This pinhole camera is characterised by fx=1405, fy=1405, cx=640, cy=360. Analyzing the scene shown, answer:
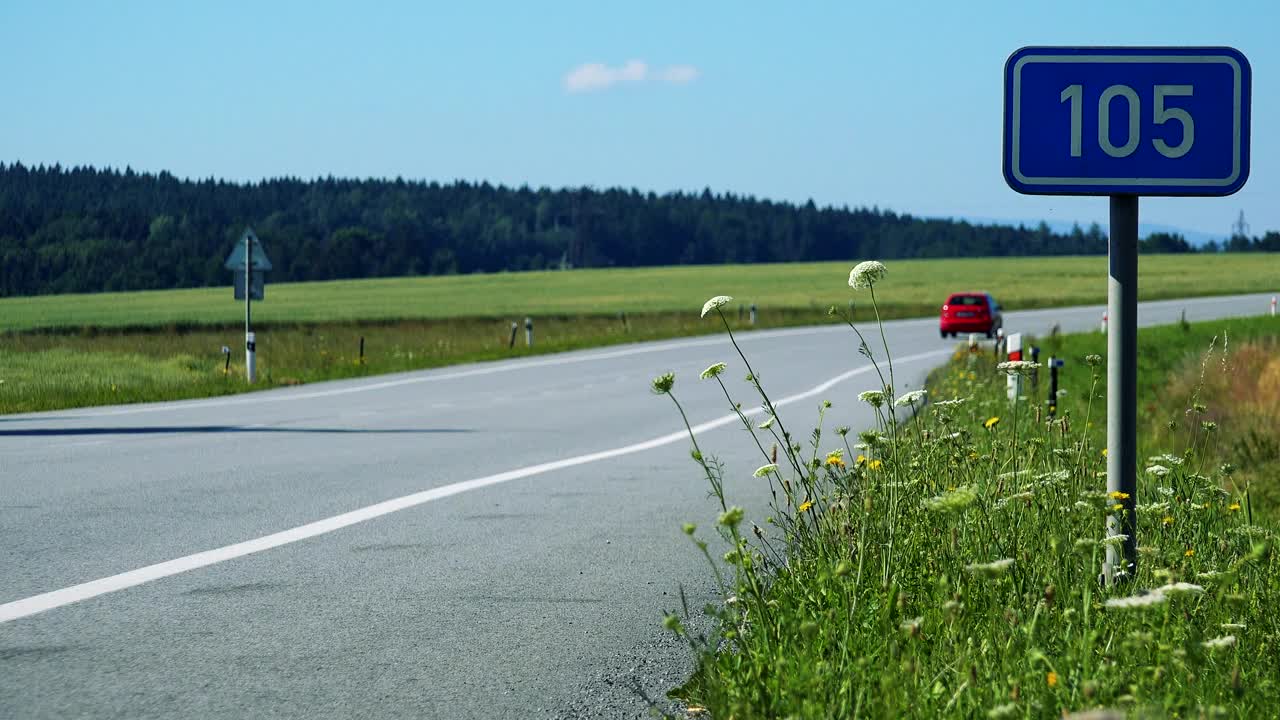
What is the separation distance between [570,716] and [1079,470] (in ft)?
9.65

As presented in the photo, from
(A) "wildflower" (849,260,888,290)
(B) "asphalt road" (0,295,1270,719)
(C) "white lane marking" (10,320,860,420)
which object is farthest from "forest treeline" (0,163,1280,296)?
(A) "wildflower" (849,260,888,290)

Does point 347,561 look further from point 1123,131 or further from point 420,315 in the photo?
point 420,315

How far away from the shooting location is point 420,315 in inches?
2677

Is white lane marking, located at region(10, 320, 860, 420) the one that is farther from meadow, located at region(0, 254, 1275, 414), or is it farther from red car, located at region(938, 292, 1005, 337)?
red car, located at region(938, 292, 1005, 337)

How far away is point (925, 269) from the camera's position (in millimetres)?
108625

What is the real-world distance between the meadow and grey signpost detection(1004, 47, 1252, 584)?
5.18m

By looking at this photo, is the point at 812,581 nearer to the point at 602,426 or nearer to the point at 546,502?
the point at 546,502

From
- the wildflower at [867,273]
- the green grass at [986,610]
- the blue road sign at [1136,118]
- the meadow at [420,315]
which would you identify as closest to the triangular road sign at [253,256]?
the meadow at [420,315]

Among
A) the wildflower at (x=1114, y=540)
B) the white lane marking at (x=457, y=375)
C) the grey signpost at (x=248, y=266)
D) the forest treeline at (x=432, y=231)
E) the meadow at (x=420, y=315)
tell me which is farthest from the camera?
the forest treeline at (x=432, y=231)

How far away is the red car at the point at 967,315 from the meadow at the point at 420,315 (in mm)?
7161

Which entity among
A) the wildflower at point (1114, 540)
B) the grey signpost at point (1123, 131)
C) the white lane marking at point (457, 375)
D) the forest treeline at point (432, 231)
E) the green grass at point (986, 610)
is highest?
the forest treeline at point (432, 231)

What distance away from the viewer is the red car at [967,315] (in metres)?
39.2

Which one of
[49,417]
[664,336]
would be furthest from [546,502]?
[664,336]

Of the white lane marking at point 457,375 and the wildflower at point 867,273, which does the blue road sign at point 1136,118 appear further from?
the white lane marking at point 457,375
